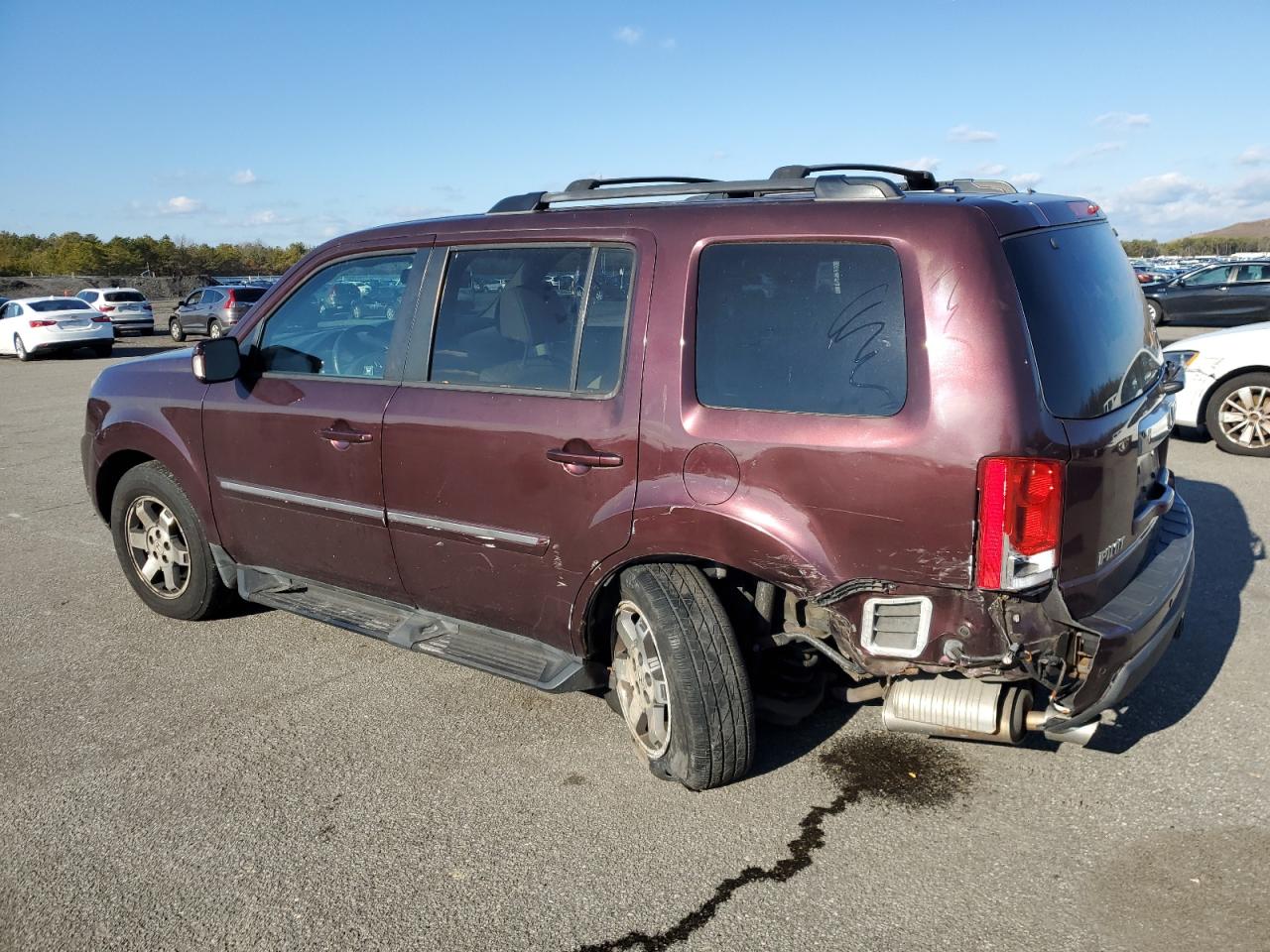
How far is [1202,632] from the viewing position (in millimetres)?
4742

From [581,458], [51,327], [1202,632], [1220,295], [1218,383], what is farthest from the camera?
[51,327]

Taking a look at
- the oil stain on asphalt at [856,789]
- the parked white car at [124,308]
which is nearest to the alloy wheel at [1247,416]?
the oil stain on asphalt at [856,789]

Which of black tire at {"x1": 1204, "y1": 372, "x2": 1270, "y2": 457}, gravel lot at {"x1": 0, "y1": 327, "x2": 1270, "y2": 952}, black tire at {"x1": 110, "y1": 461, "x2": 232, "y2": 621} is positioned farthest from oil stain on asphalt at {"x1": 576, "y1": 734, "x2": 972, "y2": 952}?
black tire at {"x1": 1204, "y1": 372, "x2": 1270, "y2": 457}

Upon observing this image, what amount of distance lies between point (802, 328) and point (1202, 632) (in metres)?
2.93

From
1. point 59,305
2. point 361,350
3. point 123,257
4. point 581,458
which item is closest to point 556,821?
point 581,458

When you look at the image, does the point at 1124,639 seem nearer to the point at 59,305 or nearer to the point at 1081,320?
the point at 1081,320

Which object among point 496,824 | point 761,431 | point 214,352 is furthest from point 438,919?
point 214,352

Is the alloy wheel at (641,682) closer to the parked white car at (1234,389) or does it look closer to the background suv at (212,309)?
the parked white car at (1234,389)

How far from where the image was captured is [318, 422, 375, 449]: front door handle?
4.11 metres

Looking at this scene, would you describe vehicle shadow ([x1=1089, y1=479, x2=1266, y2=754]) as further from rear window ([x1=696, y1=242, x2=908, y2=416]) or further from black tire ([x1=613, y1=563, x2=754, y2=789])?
rear window ([x1=696, y1=242, x2=908, y2=416])

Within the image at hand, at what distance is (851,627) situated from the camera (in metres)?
3.04

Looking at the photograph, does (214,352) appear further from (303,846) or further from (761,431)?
(761,431)

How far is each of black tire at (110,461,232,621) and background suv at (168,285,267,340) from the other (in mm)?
22693

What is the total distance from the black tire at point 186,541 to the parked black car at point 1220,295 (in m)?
19.3
